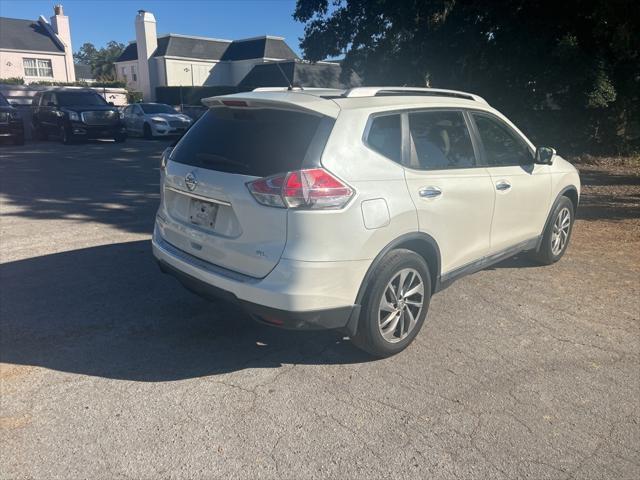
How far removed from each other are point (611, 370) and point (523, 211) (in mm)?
1792

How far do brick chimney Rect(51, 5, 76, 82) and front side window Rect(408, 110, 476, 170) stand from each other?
53287mm

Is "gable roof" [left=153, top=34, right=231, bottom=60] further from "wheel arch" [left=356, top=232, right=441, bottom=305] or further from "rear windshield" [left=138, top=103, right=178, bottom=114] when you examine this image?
"wheel arch" [left=356, top=232, right=441, bottom=305]

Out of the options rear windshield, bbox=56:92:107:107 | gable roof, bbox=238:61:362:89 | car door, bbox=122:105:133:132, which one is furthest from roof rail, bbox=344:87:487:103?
gable roof, bbox=238:61:362:89

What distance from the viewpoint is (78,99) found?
67.8 ft

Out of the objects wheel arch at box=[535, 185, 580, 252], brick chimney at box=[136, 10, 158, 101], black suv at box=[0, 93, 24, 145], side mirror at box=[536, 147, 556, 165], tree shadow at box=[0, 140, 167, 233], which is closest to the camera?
side mirror at box=[536, 147, 556, 165]

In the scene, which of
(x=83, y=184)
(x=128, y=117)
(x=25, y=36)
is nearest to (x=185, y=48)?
(x=25, y=36)

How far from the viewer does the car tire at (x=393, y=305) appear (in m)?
3.81

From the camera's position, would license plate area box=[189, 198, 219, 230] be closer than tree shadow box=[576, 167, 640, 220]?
Yes

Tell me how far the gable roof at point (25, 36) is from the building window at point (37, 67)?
3.09 ft

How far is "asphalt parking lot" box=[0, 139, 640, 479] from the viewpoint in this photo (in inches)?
119

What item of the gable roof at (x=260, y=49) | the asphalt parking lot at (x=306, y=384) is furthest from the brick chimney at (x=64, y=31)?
the asphalt parking lot at (x=306, y=384)

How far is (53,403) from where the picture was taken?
348 centimetres

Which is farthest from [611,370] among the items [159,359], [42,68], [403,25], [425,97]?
[42,68]

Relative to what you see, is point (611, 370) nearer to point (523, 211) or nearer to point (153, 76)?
point (523, 211)
